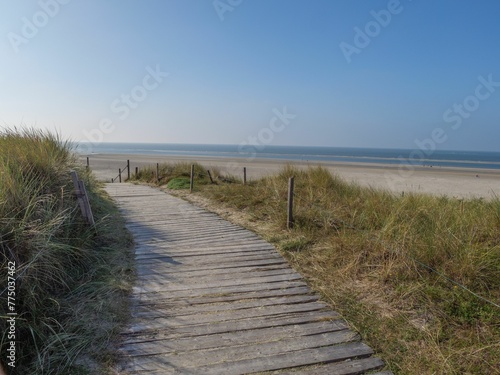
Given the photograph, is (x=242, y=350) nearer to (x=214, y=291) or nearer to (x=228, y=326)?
(x=228, y=326)

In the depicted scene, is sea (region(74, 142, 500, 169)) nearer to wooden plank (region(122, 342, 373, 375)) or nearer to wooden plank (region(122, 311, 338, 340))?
wooden plank (region(122, 311, 338, 340))

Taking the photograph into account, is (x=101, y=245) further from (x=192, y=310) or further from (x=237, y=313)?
(x=237, y=313)

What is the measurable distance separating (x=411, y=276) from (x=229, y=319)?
2.21 m

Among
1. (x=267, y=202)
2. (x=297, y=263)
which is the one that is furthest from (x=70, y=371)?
(x=267, y=202)

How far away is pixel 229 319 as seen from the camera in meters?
3.06

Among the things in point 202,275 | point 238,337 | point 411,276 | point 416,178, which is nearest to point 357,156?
point 416,178

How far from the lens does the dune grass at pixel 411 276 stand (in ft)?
8.66

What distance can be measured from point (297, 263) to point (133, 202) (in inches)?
252

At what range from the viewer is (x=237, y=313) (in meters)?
3.17

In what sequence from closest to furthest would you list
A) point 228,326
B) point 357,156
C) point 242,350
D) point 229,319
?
point 242,350 → point 228,326 → point 229,319 → point 357,156

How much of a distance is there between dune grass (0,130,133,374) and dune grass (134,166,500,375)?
7.77ft

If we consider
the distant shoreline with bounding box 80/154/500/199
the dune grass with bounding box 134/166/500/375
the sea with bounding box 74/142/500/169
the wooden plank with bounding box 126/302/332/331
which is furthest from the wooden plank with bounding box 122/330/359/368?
the distant shoreline with bounding box 80/154/500/199

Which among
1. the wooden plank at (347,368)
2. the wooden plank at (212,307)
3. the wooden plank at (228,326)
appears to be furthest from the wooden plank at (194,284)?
the wooden plank at (347,368)

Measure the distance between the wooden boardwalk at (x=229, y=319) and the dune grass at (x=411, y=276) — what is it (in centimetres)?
30
